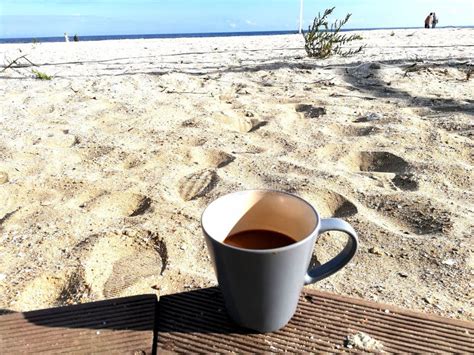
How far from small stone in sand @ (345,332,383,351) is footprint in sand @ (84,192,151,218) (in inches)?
44.0

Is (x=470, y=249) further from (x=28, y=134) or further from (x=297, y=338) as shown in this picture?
(x=28, y=134)

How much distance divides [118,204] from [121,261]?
420mm

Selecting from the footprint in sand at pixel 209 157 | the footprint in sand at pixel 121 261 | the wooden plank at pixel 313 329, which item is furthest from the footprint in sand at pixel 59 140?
the wooden plank at pixel 313 329

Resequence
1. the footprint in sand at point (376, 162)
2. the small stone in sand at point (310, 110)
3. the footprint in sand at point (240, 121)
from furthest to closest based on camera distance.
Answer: the small stone in sand at point (310, 110) < the footprint in sand at point (240, 121) < the footprint in sand at point (376, 162)

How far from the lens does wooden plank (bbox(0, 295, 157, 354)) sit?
0.79 metres

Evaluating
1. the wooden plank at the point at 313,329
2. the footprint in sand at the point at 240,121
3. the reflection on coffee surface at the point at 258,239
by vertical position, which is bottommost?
the footprint in sand at the point at 240,121

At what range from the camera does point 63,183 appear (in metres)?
1.94

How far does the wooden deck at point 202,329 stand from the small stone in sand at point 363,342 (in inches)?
0.5

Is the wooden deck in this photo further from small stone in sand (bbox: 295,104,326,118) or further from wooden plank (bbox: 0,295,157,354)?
small stone in sand (bbox: 295,104,326,118)

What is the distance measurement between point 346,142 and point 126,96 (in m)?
2.09

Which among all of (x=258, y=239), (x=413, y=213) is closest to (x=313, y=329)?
(x=258, y=239)

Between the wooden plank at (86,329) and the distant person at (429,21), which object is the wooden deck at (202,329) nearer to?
the wooden plank at (86,329)

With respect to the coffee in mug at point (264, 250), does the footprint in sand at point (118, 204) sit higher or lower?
lower

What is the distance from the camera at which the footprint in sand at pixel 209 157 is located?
216cm
